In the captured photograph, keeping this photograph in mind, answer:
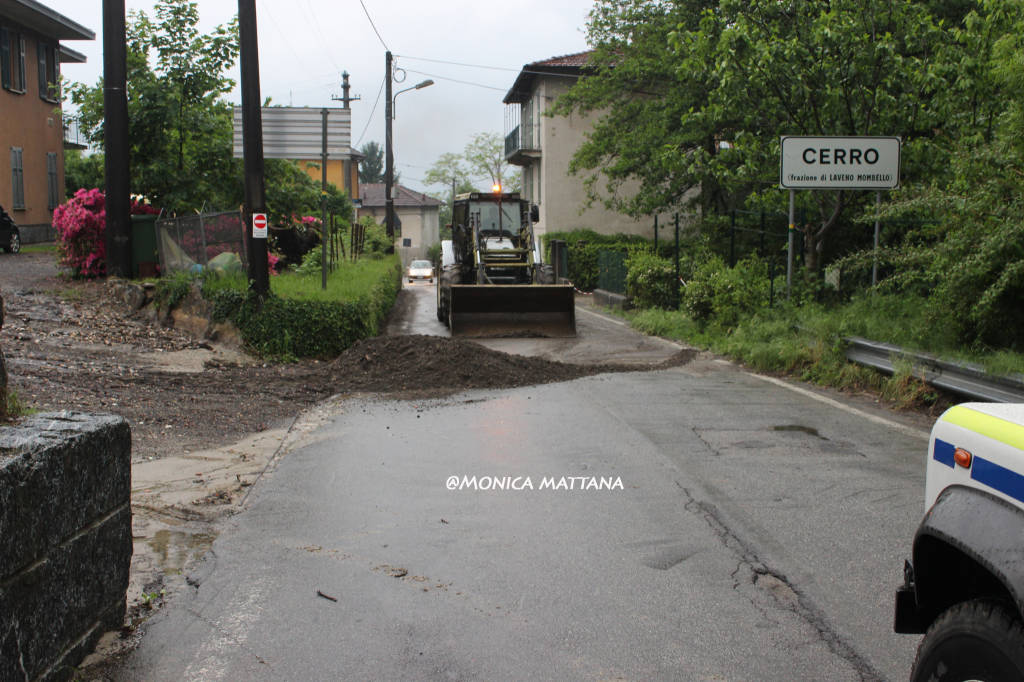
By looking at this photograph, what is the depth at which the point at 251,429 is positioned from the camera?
962cm

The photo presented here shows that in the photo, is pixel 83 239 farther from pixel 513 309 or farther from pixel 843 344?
pixel 843 344

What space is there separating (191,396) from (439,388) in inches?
116

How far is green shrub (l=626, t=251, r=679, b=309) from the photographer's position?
2311 centimetres

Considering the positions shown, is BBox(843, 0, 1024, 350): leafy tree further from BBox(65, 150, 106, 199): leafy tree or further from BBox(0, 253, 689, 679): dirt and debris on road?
BBox(65, 150, 106, 199): leafy tree

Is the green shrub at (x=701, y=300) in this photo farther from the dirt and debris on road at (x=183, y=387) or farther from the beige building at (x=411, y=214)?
the beige building at (x=411, y=214)

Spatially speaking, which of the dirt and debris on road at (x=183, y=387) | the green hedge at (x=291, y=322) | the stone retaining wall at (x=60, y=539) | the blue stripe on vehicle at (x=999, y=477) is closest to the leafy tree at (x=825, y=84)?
the dirt and debris on road at (x=183, y=387)

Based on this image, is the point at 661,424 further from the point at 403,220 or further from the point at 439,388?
the point at 403,220

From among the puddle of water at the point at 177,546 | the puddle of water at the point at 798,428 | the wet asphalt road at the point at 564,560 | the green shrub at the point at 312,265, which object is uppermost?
the green shrub at the point at 312,265

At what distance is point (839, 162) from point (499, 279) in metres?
9.78

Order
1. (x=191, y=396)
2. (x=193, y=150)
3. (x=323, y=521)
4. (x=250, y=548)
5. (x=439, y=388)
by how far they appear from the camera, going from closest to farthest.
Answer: (x=250, y=548), (x=323, y=521), (x=191, y=396), (x=439, y=388), (x=193, y=150)

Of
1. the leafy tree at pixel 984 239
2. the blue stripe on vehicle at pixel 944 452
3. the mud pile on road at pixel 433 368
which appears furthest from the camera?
the mud pile on road at pixel 433 368

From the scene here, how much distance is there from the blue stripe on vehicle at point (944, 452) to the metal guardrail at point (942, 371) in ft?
21.8

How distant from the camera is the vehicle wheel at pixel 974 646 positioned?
2.48 metres

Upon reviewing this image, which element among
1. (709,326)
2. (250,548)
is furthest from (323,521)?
(709,326)
